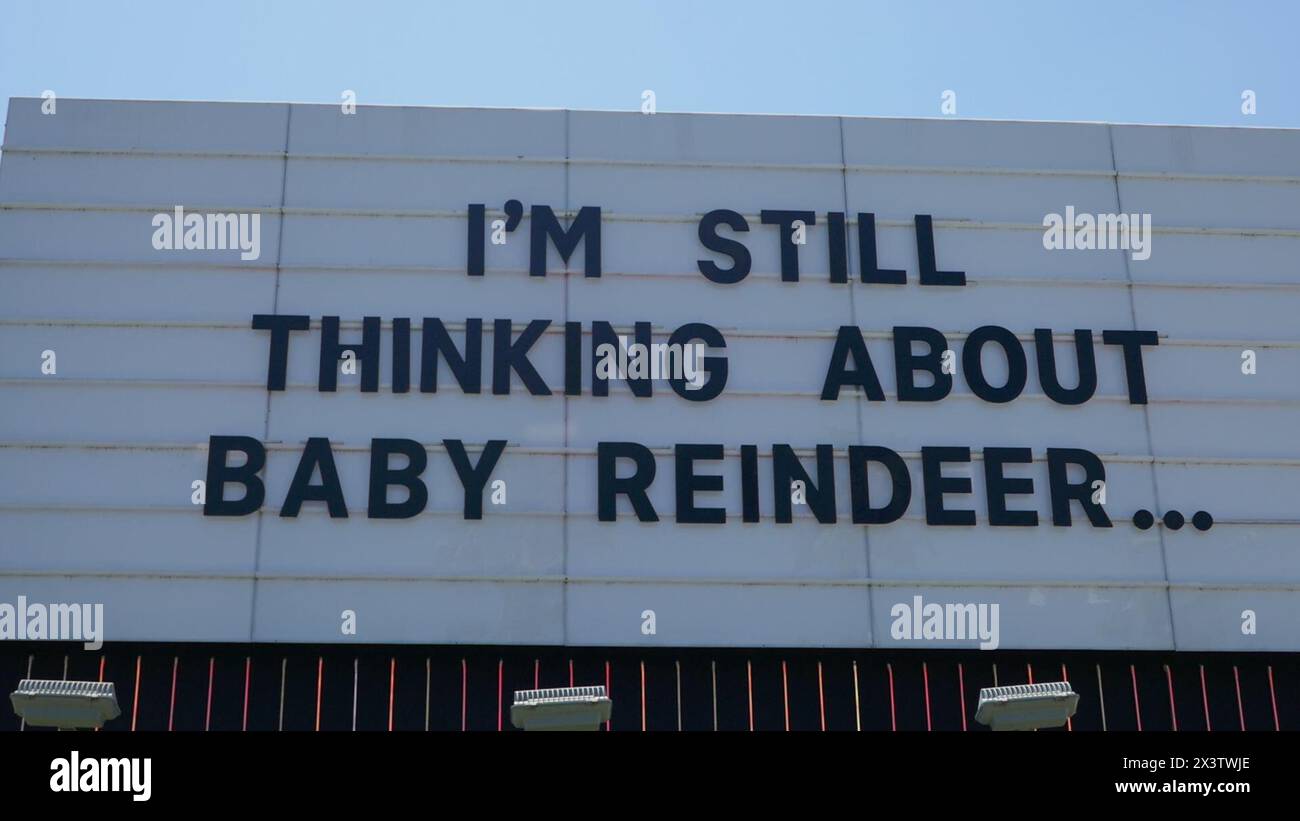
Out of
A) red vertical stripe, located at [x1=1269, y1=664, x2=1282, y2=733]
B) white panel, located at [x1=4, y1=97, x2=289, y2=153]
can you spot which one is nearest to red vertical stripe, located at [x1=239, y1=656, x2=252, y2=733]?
white panel, located at [x1=4, y1=97, x2=289, y2=153]

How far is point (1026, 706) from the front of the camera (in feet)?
44.8

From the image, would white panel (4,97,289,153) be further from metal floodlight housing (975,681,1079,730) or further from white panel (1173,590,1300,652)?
A: white panel (1173,590,1300,652)

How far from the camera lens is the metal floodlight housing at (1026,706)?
13594mm

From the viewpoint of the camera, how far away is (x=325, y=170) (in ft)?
55.3

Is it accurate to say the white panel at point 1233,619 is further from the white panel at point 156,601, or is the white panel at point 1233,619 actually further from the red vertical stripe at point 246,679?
the white panel at point 156,601

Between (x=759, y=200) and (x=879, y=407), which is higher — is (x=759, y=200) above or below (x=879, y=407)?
above

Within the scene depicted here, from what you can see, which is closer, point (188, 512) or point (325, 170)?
point (188, 512)

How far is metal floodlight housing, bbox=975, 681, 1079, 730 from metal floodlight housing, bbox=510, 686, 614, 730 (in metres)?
3.26

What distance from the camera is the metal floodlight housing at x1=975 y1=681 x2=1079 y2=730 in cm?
1359

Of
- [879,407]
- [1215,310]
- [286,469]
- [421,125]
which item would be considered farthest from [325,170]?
[1215,310]

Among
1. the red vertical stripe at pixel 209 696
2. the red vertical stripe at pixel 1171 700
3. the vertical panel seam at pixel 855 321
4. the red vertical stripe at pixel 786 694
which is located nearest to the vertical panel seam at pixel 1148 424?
the red vertical stripe at pixel 1171 700

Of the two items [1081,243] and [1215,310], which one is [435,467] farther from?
[1215,310]

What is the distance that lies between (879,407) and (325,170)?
624cm

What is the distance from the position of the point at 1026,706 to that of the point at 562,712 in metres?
3.91
